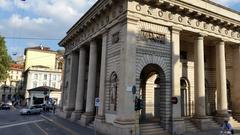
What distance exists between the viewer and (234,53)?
2481 cm

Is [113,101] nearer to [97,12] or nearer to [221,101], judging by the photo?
[97,12]

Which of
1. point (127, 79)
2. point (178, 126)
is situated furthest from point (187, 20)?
point (178, 126)

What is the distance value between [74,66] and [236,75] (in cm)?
1881

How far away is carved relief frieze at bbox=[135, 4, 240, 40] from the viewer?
17969 mm

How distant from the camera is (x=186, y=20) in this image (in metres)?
20.2

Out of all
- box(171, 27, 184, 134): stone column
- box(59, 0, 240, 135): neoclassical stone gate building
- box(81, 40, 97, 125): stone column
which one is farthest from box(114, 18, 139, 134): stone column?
box(81, 40, 97, 125): stone column

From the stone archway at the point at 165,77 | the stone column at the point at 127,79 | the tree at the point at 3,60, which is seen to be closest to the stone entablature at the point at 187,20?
the stone column at the point at 127,79

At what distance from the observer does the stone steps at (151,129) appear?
54.8 ft

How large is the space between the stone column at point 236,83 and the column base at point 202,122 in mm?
→ 5281

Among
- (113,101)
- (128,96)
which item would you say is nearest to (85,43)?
(113,101)

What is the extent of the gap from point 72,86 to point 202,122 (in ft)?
53.8

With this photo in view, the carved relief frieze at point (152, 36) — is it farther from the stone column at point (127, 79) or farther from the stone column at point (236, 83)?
the stone column at point (236, 83)

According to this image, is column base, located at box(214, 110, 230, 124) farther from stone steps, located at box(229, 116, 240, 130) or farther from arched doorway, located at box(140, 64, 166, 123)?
arched doorway, located at box(140, 64, 166, 123)

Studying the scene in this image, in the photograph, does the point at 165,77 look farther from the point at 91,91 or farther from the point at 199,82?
the point at 91,91
